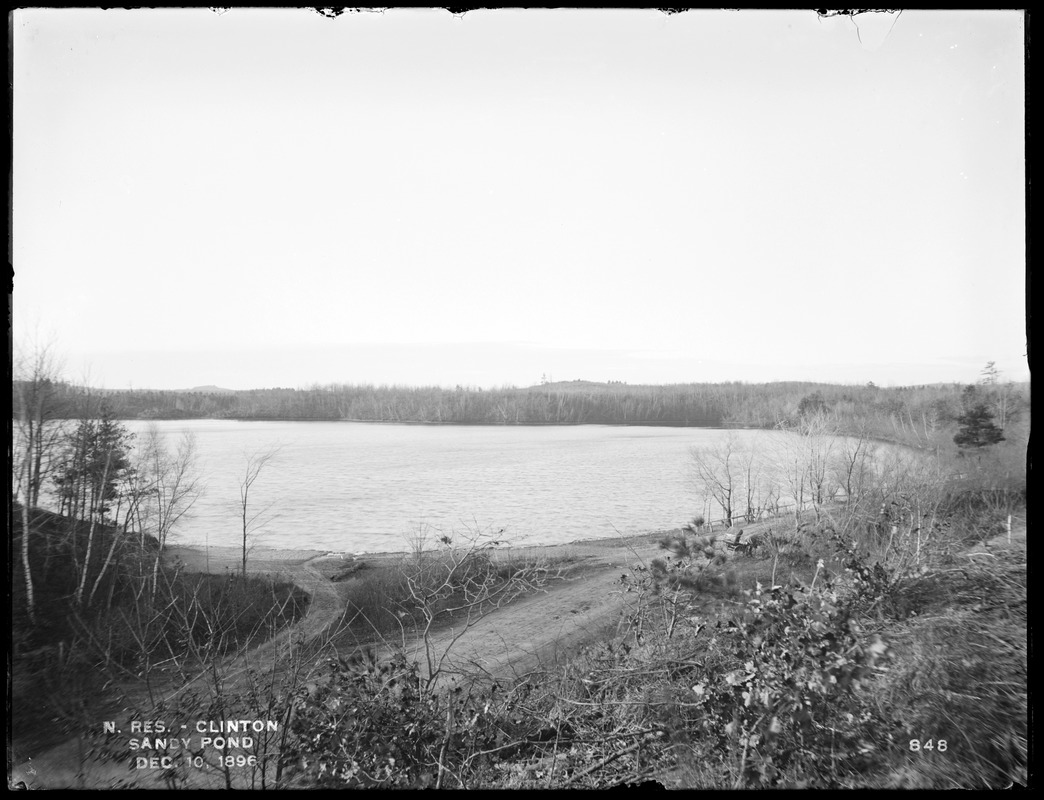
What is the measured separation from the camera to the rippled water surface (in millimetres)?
3008

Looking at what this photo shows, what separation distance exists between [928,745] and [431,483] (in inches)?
126

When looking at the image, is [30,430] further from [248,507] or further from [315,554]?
[315,554]

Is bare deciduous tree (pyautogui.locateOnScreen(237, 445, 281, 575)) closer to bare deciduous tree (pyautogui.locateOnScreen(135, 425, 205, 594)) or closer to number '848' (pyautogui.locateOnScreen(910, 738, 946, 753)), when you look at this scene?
bare deciduous tree (pyautogui.locateOnScreen(135, 425, 205, 594))

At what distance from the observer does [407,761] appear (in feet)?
8.38

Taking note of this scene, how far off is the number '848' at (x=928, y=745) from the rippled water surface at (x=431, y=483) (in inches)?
62.2

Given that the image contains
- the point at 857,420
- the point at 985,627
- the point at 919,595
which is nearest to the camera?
the point at 985,627

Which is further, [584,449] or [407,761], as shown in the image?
[584,449]

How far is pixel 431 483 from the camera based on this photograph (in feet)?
10.6

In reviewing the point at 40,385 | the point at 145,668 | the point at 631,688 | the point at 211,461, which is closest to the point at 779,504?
the point at 631,688

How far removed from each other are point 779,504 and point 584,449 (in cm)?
150

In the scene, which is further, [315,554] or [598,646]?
[315,554]

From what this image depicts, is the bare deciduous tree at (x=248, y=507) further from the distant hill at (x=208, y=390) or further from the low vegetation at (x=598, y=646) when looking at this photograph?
the distant hill at (x=208, y=390)

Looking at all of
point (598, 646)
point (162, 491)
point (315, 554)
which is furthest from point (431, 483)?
point (162, 491)

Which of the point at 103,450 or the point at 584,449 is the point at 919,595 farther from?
the point at 103,450
